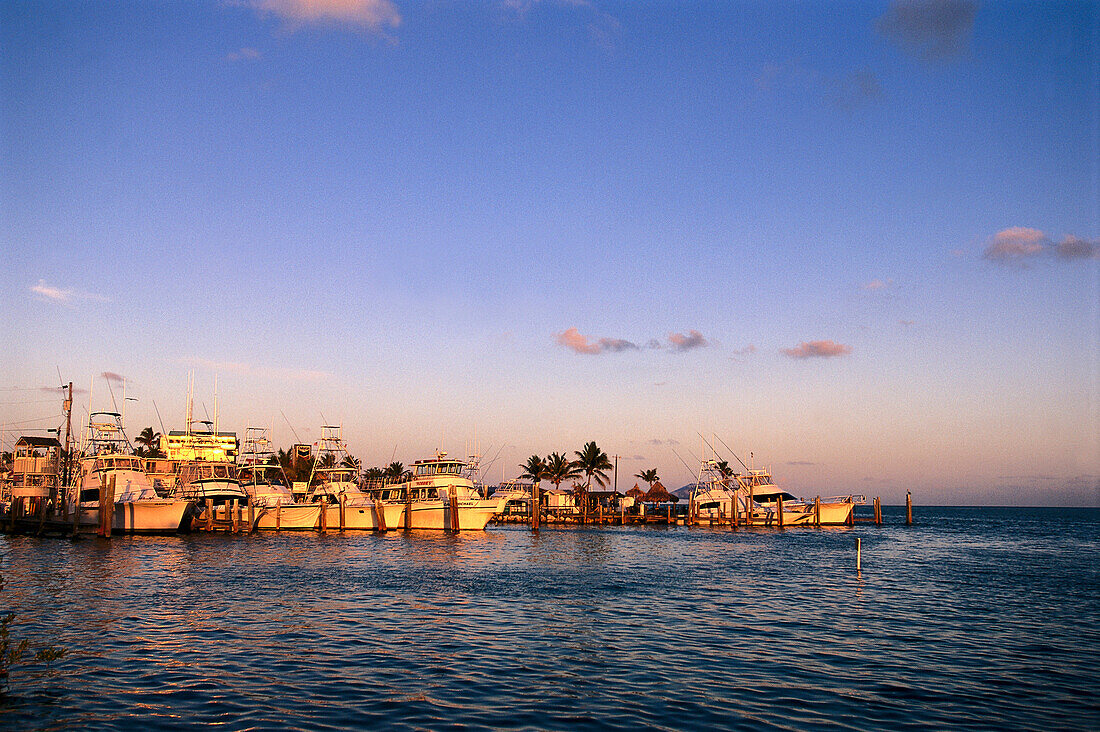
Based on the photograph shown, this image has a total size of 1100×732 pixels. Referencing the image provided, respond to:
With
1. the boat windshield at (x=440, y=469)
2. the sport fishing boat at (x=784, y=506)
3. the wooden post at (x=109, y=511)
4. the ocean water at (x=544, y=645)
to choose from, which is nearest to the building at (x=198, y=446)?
the wooden post at (x=109, y=511)

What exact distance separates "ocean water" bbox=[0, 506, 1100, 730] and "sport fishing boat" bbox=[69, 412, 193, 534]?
60.4 feet

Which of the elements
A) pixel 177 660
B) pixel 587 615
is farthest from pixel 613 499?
pixel 177 660

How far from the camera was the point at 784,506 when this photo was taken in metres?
98.9

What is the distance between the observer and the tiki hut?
141 metres

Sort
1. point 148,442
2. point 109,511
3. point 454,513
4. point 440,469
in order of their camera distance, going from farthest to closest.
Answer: point 148,442 → point 440,469 → point 454,513 → point 109,511

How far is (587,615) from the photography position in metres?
29.7

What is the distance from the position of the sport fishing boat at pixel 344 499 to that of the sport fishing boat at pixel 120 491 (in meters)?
15.1

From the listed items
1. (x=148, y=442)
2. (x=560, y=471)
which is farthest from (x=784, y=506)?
(x=148, y=442)

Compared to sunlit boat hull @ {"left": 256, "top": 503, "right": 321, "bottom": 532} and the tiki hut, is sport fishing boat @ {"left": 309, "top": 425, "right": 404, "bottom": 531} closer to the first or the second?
sunlit boat hull @ {"left": 256, "top": 503, "right": 321, "bottom": 532}

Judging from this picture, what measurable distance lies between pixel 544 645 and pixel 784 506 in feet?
265

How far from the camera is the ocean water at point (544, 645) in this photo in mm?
16969

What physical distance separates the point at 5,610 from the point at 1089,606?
42.9 metres

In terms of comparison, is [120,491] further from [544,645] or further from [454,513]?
[544,645]

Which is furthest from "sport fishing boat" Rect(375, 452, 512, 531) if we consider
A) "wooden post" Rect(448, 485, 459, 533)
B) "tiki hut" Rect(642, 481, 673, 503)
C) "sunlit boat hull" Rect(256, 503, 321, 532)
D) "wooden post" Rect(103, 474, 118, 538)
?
"tiki hut" Rect(642, 481, 673, 503)
